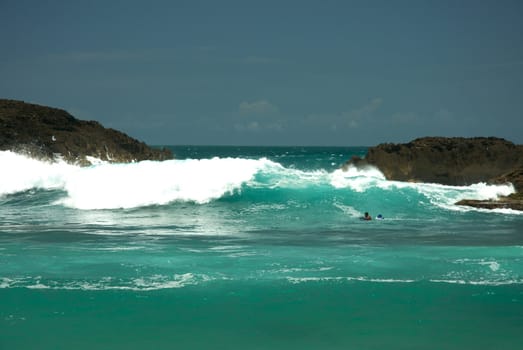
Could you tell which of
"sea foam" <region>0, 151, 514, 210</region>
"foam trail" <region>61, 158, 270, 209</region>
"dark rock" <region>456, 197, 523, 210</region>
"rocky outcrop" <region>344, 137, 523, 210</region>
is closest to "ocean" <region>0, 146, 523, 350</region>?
"foam trail" <region>61, 158, 270, 209</region>

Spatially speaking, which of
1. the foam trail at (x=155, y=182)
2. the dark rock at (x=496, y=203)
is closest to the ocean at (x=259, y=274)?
the foam trail at (x=155, y=182)

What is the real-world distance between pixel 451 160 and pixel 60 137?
38933 millimetres

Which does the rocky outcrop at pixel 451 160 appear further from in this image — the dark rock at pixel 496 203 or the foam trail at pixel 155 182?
the dark rock at pixel 496 203

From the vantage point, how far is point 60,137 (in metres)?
65.0

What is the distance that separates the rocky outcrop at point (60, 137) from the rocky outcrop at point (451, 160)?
30.6 meters

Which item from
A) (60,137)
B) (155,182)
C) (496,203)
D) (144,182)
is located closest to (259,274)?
(496,203)

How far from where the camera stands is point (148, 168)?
35312 millimetres

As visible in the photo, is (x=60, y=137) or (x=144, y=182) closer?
(x=144, y=182)

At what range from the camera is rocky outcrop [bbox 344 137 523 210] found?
42.5m

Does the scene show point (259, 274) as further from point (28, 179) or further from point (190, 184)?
point (28, 179)

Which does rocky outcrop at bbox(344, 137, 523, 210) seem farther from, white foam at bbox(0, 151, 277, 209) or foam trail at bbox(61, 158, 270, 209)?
foam trail at bbox(61, 158, 270, 209)

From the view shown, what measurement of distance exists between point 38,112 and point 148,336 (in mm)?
64825

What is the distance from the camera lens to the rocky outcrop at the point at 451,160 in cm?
4247

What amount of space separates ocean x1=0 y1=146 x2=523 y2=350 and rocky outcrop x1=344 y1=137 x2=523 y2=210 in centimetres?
1246
